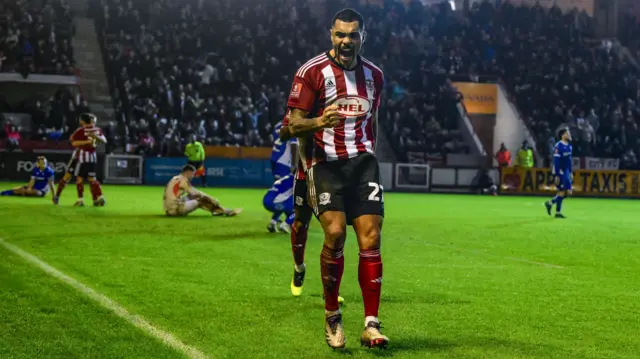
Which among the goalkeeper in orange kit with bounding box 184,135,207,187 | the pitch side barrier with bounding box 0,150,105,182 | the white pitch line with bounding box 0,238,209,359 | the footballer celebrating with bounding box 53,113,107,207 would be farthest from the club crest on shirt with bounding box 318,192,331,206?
the pitch side barrier with bounding box 0,150,105,182

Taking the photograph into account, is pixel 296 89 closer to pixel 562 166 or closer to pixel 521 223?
pixel 521 223

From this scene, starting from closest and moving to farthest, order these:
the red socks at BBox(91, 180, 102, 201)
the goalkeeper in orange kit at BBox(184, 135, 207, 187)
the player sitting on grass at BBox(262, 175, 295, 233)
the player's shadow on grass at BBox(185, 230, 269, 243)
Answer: the player's shadow on grass at BBox(185, 230, 269, 243) < the player sitting on grass at BBox(262, 175, 295, 233) < the red socks at BBox(91, 180, 102, 201) < the goalkeeper in orange kit at BBox(184, 135, 207, 187)

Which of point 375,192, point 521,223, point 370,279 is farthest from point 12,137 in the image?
point 370,279

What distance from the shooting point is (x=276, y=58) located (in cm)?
4088

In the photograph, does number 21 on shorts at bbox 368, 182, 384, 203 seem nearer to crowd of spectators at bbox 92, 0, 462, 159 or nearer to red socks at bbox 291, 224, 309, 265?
red socks at bbox 291, 224, 309, 265

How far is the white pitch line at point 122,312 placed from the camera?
5.74 metres

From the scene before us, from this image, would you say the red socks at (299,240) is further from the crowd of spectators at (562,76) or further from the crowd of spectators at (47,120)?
the crowd of spectators at (562,76)

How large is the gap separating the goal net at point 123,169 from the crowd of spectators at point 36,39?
5.45m

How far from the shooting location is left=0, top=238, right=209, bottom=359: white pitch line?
18.8 ft

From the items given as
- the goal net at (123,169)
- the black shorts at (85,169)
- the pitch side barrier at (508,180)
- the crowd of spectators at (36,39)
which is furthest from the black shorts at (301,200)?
the crowd of spectators at (36,39)

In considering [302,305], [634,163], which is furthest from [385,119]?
[302,305]

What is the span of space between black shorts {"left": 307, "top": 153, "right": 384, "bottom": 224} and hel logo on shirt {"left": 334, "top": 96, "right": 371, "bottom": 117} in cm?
32

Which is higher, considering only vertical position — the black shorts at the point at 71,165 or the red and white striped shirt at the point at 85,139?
the red and white striped shirt at the point at 85,139

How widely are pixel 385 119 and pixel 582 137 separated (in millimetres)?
9271
